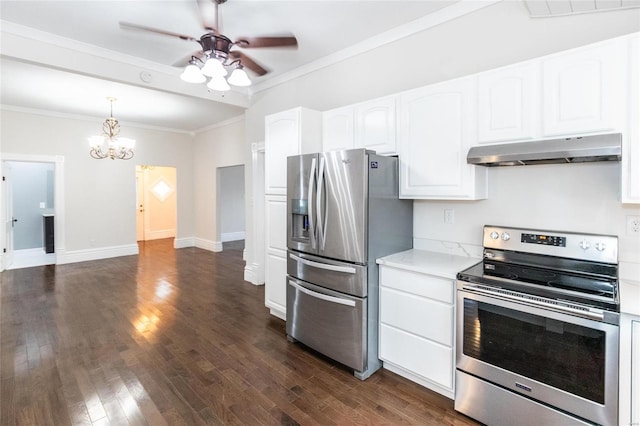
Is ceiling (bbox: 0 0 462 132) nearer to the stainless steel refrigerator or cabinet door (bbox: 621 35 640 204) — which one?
the stainless steel refrigerator

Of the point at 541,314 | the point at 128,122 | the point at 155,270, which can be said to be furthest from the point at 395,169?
the point at 128,122

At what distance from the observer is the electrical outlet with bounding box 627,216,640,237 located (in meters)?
1.97

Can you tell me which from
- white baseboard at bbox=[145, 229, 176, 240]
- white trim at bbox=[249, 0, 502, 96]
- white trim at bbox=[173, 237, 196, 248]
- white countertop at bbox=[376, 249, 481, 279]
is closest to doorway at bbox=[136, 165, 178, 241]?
white baseboard at bbox=[145, 229, 176, 240]

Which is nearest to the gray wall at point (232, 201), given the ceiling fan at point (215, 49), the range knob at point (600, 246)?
the ceiling fan at point (215, 49)

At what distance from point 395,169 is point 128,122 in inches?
268

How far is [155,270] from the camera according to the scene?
5973mm

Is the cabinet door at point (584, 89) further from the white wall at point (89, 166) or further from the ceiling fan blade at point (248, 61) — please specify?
the white wall at point (89, 166)

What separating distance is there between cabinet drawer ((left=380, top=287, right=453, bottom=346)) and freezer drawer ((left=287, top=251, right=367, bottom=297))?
0.22m

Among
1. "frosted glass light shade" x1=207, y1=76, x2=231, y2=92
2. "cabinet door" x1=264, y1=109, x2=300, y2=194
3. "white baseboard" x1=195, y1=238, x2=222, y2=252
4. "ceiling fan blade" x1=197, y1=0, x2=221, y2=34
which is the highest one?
"ceiling fan blade" x1=197, y1=0, x2=221, y2=34

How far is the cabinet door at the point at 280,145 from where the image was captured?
330 centimetres

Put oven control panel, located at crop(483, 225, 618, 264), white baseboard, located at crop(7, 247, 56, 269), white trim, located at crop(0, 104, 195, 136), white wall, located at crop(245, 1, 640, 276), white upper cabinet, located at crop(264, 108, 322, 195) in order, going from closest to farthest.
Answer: oven control panel, located at crop(483, 225, 618, 264) < white wall, located at crop(245, 1, 640, 276) < white upper cabinet, located at crop(264, 108, 322, 195) < white trim, located at crop(0, 104, 195, 136) < white baseboard, located at crop(7, 247, 56, 269)

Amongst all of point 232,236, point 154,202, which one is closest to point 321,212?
point 232,236

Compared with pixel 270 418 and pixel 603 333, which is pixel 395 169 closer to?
pixel 603 333

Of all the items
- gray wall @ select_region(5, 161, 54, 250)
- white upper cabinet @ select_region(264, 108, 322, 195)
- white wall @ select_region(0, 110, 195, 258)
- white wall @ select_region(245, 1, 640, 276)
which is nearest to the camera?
white wall @ select_region(245, 1, 640, 276)
